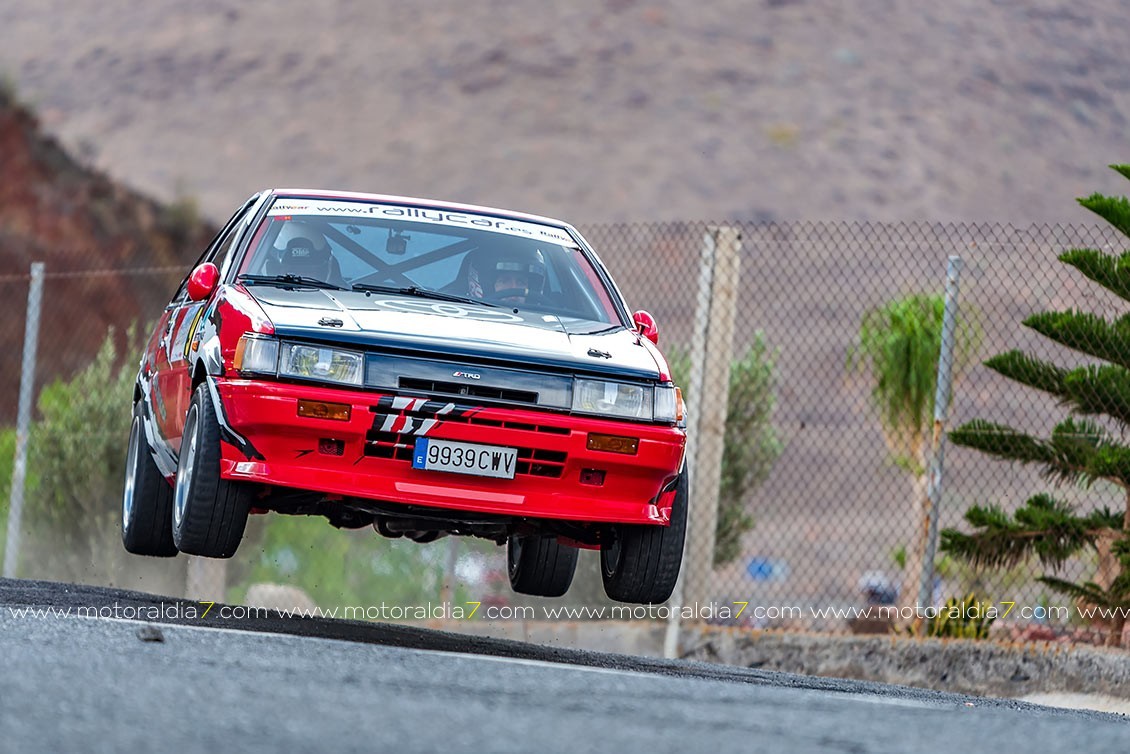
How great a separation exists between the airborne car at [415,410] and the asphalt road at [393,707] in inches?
35.6

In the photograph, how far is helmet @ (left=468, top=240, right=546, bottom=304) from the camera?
27.2 ft

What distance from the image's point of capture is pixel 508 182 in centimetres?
7088

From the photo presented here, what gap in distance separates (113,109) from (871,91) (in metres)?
30.9

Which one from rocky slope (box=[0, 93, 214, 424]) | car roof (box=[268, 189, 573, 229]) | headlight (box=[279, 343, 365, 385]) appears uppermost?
rocky slope (box=[0, 93, 214, 424])

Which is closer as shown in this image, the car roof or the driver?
the driver

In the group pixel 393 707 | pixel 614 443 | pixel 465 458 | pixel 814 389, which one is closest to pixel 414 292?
pixel 465 458

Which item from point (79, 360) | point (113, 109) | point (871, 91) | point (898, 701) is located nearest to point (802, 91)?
point (871, 91)

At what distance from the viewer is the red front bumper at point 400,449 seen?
7.03 m

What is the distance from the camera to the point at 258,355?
7.10m

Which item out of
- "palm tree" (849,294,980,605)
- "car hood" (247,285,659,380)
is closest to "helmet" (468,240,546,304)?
"car hood" (247,285,659,380)

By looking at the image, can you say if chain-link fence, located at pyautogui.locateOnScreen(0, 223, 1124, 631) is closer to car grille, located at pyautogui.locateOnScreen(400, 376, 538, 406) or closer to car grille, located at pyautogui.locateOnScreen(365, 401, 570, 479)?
car grille, located at pyautogui.locateOnScreen(400, 376, 538, 406)

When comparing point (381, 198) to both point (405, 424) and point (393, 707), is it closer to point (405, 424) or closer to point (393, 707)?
point (405, 424)

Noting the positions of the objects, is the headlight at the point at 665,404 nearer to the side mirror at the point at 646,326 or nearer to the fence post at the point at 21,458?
the side mirror at the point at 646,326

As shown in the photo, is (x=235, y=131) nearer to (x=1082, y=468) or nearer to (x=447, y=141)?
(x=447, y=141)
